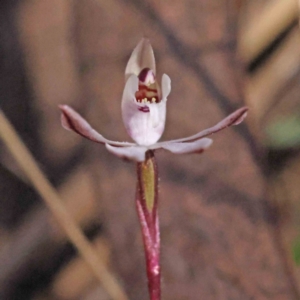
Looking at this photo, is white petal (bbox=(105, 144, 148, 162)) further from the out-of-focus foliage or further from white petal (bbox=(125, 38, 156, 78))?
the out-of-focus foliage

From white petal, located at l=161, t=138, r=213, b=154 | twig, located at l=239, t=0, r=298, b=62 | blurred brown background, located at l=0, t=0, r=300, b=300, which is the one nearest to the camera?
white petal, located at l=161, t=138, r=213, b=154

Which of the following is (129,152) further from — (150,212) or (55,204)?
(55,204)

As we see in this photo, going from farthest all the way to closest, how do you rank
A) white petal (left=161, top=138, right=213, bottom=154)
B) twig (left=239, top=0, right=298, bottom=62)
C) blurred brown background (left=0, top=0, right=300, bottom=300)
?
twig (left=239, top=0, right=298, bottom=62)
blurred brown background (left=0, top=0, right=300, bottom=300)
white petal (left=161, top=138, right=213, bottom=154)

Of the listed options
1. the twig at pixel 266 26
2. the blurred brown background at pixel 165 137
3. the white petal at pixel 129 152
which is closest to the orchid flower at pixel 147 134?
the white petal at pixel 129 152

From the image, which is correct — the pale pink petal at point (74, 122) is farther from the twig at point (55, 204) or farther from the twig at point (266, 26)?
the twig at point (266, 26)

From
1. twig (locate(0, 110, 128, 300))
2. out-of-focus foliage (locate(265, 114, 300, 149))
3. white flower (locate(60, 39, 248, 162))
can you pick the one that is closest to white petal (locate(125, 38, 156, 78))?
white flower (locate(60, 39, 248, 162))

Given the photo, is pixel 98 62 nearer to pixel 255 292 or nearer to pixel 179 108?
pixel 179 108

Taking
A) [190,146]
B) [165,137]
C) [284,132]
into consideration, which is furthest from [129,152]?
[284,132]
